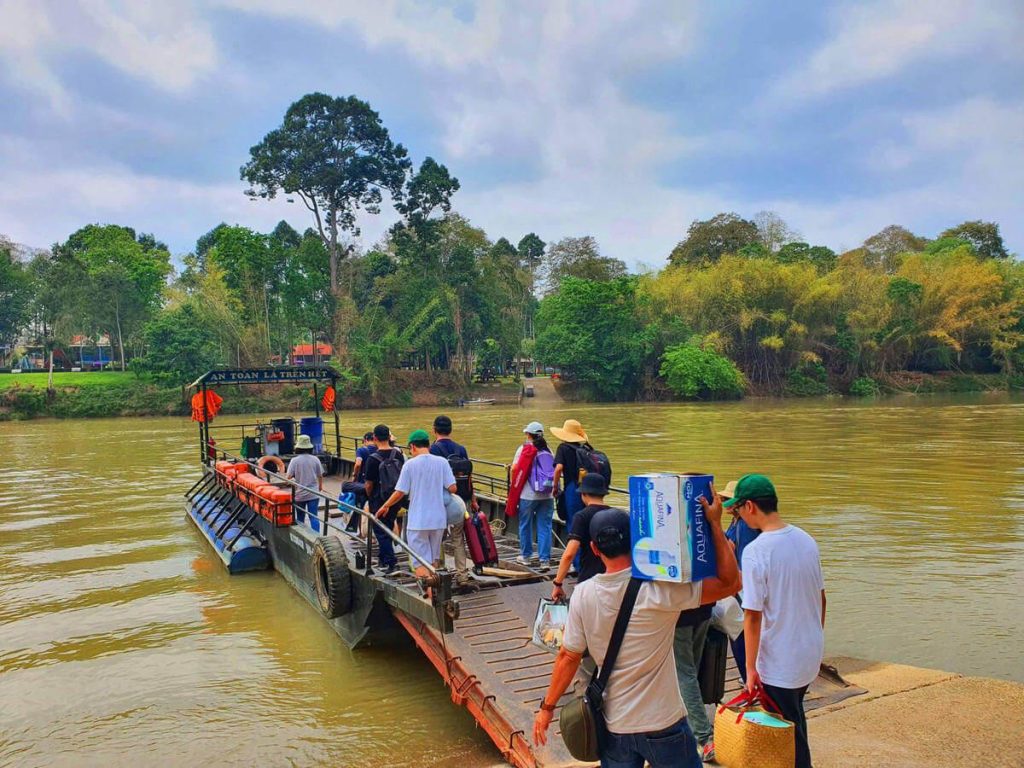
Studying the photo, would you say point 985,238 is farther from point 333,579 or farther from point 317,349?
point 333,579

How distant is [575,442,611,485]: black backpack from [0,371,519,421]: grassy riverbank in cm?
4100

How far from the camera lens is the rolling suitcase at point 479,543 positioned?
23.7ft

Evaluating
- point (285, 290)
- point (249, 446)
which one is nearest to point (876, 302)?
point (285, 290)

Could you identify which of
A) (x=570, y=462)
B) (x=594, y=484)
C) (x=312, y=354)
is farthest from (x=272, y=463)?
(x=312, y=354)

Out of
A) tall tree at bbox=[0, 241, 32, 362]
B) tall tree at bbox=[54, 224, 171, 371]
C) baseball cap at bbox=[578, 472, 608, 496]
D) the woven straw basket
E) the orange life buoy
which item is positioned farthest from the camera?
tall tree at bbox=[0, 241, 32, 362]

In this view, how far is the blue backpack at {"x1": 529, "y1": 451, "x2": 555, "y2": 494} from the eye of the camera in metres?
7.15

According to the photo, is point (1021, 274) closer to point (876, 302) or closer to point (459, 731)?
point (876, 302)

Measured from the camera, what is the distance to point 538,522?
24.6ft

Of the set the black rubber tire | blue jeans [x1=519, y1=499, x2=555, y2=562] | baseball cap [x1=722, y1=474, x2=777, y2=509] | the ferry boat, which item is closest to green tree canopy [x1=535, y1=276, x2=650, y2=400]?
the ferry boat

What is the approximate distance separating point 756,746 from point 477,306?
52.6 metres

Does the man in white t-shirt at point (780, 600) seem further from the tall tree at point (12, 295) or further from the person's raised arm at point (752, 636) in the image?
the tall tree at point (12, 295)

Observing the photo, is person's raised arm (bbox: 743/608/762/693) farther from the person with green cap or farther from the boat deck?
the person with green cap

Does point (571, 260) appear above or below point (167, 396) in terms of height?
above

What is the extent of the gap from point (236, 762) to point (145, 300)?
62.2 meters
